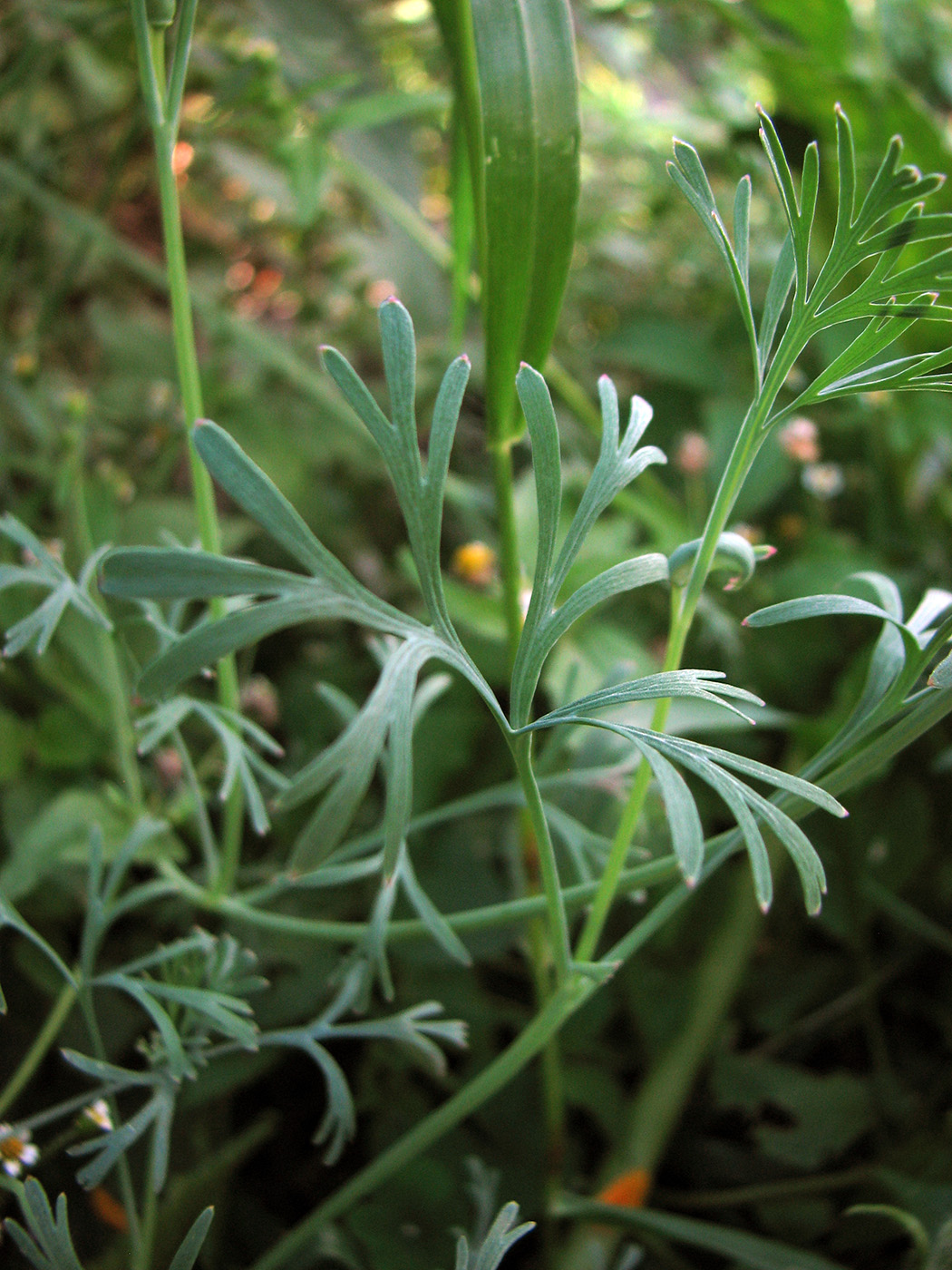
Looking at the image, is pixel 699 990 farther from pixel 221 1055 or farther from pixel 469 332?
pixel 469 332

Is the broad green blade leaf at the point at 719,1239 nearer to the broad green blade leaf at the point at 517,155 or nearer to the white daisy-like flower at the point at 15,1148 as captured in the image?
the white daisy-like flower at the point at 15,1148

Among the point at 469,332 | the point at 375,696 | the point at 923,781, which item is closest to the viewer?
the point at 375,696

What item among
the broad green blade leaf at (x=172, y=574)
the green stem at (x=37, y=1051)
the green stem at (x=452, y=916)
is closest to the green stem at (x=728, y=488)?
the green stem at (x=452, y=916)

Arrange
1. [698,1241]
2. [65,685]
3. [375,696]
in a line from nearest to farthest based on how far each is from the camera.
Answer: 1. [375,696]
2. [698,1241]
3. [65,685]

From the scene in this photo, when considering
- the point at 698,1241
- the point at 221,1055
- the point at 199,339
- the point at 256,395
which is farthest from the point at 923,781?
the point at 199,339

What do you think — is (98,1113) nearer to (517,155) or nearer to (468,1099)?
(468,1099)

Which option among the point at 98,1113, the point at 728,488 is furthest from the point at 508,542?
the point at 98,1113
